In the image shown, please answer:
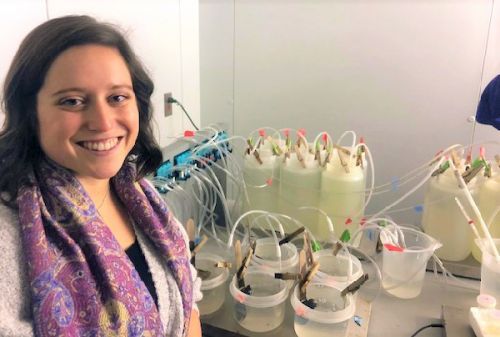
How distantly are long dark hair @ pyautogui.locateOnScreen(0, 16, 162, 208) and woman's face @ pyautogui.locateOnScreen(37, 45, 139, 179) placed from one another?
0.05ft

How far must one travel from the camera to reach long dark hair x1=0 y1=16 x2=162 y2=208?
0.76 metres

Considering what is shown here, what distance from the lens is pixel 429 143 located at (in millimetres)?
2104

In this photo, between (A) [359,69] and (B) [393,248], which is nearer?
(B) [393,248]

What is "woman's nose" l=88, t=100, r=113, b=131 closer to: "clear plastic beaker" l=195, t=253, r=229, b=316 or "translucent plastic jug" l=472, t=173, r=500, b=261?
"clear plastic beaker" l=195, t=253, r=229, b=316

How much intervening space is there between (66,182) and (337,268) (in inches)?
33.0

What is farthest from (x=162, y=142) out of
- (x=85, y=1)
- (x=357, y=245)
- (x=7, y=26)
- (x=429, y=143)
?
(x=429, y=143)

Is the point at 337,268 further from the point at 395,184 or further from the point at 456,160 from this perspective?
the point at 395,184

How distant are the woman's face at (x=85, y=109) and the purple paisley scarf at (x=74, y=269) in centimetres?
7

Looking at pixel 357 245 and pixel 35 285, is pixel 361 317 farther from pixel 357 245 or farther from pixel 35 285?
pixel 35 285

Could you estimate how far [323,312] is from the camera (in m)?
1.04

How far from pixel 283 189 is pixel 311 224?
0.18 meters

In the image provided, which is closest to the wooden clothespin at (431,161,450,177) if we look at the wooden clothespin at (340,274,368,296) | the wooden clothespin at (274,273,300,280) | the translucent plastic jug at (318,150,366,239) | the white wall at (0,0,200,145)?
the translucent plastic jug at (318,150,366,239)

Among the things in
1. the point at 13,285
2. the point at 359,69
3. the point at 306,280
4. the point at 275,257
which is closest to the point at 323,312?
the point at 306,280

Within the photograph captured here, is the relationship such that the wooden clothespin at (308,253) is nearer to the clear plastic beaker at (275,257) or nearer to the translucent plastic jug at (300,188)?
the clear plastic beaker at (275,257)
